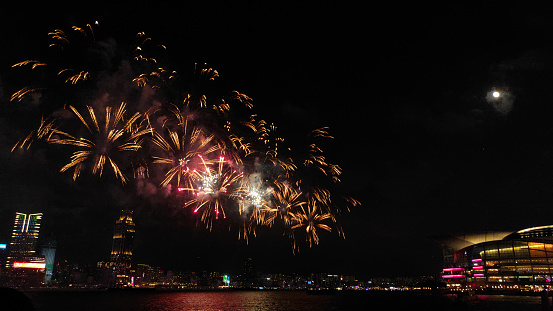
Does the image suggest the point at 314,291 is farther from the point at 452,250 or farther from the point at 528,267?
the point at 528,267

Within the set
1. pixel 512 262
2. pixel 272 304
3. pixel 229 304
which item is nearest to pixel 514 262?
pixel 512 262

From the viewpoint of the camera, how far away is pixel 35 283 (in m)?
185

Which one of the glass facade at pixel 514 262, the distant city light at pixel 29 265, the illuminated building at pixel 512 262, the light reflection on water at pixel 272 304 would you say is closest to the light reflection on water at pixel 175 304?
the light reflection on water at pixel 272 304

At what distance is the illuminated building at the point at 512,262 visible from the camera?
114 meters

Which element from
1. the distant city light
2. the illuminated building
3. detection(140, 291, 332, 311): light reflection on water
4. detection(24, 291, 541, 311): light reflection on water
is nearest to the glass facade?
the illuminated building

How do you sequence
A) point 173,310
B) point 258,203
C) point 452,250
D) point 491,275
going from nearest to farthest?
1. point 258,203
2. point 173,310
3. point 491,275
4. point 452,250

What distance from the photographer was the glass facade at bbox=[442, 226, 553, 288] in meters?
114

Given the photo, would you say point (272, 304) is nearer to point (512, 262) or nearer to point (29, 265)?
point (512, 262)

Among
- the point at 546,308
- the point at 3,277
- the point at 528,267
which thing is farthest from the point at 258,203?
the point at 3,277

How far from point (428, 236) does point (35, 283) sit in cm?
21232

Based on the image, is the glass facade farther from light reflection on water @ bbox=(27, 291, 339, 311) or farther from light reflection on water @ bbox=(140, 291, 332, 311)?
light reflection on water @ bbox=(140, 291, 332, 311)

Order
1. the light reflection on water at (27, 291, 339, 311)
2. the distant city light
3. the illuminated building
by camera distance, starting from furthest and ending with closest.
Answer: the distant city light, the illuminated building, the light reflection on water at (27, 291, 339, 311)

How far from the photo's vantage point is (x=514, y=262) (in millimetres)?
118875

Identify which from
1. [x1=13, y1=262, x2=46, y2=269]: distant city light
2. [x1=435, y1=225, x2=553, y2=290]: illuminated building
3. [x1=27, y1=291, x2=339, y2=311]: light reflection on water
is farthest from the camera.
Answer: [x1=13, y1=262, x2=46, y2=269]: distant city light
